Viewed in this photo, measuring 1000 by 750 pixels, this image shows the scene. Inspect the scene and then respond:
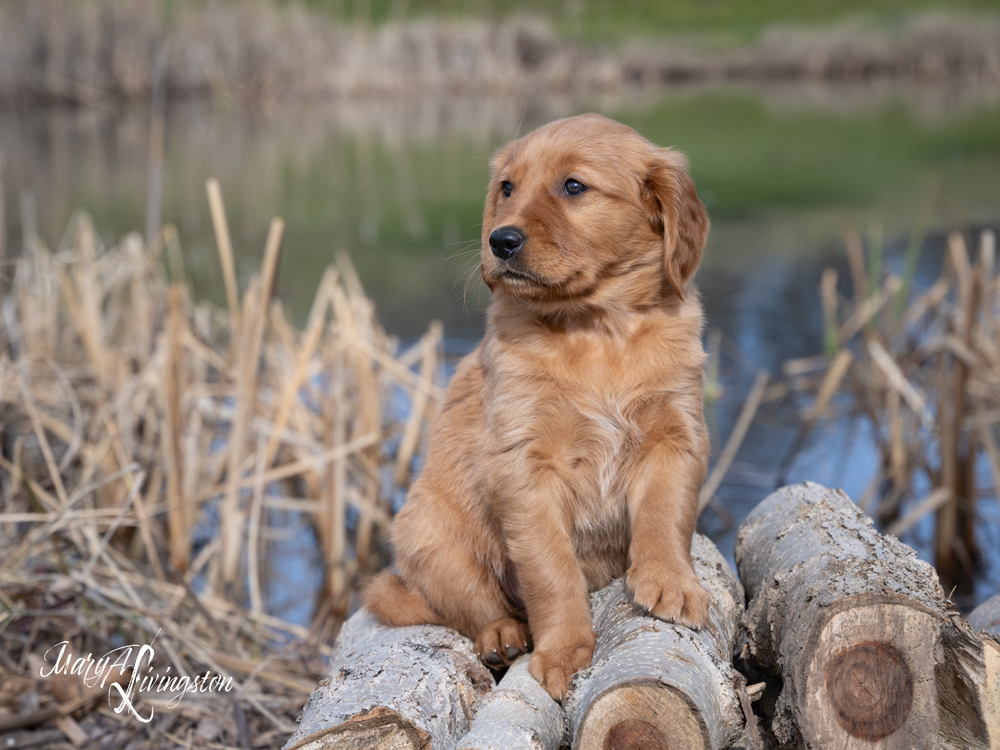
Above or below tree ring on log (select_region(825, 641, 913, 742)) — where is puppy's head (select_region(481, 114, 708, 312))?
above

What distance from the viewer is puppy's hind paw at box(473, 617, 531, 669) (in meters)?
2.52

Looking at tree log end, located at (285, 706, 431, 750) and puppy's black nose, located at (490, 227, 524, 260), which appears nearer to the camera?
tree log end, located at (285, 706, 431, 750)

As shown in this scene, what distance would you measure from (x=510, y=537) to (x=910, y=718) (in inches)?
39.0

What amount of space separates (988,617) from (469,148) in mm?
14553

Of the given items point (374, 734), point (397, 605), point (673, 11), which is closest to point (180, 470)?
point (397, 605)

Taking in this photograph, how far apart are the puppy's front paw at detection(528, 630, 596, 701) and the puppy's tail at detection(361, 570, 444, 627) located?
0.42 m

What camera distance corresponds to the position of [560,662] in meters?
2.28

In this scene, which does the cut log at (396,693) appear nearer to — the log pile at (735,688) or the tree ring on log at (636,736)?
the log pile at (735,688)

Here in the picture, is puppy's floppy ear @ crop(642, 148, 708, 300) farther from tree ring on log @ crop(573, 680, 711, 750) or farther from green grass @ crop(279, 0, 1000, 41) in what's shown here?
green grass @ crop(279, 0, 1000, 41)

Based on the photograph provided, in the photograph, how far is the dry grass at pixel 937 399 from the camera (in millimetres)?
4574

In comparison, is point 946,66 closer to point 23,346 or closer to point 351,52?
point 351,52

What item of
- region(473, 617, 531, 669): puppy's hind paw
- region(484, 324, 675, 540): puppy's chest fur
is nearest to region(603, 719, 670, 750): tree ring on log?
region(473, 617, 531, 669): puppy's hind paw
